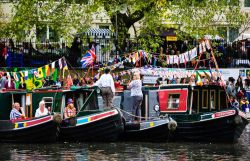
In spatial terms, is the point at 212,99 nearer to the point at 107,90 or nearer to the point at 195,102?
the point at 195,102

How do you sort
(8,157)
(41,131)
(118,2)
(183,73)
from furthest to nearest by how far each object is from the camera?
(118,2)
(183,73)
(41,131)
(8,157)

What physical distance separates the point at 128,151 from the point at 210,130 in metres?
4.45

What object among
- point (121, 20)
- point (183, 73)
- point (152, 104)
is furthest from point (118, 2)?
point (152, 104)

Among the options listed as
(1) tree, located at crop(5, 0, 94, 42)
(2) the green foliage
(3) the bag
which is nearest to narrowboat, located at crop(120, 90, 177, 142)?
(3) the bag

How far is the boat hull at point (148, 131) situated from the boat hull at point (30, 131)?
2.88 metres

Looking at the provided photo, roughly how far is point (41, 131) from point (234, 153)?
7.36 metres

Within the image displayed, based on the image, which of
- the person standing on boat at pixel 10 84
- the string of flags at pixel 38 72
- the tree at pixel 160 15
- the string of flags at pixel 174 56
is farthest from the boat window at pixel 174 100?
the tree at pixel 160 15

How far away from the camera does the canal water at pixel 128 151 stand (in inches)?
1447

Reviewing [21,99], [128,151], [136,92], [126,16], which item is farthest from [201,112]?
[126,16]

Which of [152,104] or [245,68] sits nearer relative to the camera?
[152,104]

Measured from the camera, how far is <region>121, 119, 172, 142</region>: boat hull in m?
42.1

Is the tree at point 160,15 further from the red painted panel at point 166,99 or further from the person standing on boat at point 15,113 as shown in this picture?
the person standing on boat at point 15,113

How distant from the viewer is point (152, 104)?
4366 cm

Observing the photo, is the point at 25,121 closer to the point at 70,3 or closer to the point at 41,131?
the point at 41,131
